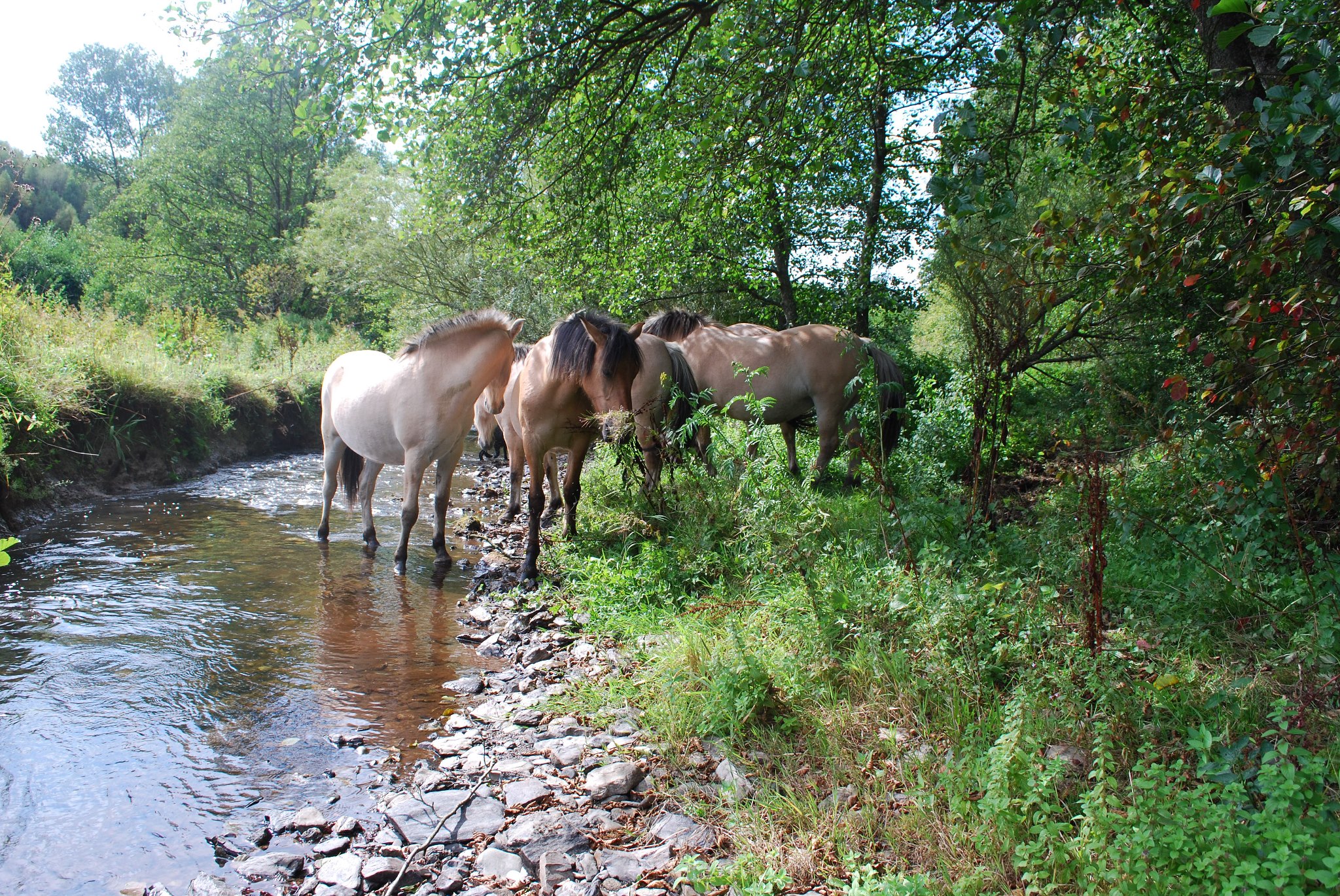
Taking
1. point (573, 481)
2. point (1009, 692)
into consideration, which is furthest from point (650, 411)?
point (1009, 692)

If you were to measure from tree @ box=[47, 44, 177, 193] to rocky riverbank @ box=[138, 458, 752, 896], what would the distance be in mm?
52916

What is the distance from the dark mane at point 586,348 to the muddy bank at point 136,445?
537cm

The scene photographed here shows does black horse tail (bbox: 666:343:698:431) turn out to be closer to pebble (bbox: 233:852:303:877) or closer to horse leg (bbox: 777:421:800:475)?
horse leg (bbox: 777:421:800:475)

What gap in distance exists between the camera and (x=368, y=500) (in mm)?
6984

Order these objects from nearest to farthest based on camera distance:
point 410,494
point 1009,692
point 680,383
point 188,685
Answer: point 1009,692 < point 188,685 < point 410,494 < point 680,383

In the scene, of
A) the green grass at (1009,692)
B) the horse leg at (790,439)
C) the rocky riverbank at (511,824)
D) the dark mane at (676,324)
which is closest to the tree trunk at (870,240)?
the horse leg at (790,439)

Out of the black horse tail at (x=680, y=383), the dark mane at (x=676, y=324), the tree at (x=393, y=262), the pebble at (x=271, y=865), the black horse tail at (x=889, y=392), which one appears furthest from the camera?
the tree at (x=393, y=262)

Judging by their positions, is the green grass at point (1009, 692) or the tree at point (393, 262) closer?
the green grass at point (1009, 692)

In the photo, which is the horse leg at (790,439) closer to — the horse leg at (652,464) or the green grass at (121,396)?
the horse leg at (652,464)

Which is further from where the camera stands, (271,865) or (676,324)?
(676,324)

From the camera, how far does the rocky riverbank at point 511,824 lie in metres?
2.30

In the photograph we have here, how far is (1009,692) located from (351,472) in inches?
258

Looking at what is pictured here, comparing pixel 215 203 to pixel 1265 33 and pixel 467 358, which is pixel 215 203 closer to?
pixel 467 358

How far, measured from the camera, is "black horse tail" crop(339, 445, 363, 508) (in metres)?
7.33
